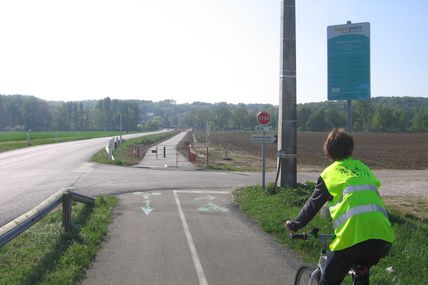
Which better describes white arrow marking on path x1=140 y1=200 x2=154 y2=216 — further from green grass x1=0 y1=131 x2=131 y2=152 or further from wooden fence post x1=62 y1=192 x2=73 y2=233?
green grass x1=0 y1=131 x2=131 y2=152

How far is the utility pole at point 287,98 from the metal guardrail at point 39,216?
601 cm

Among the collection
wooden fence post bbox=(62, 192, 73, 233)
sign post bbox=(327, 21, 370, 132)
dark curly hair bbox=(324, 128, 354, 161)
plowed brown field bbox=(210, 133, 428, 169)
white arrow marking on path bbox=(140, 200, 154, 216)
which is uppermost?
sign post bbox=(327, 21, 370, 132)

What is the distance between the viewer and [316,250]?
25.5ft

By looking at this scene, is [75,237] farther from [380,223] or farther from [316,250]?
[380,223]

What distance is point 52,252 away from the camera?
718 cm

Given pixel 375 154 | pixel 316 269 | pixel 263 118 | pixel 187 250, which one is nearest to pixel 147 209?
pixel 187 250

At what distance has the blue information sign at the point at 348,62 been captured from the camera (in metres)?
10.1

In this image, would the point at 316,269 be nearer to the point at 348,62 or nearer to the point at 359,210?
the point at 359,210

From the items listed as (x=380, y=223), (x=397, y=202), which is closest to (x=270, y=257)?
(x=380, y=223)

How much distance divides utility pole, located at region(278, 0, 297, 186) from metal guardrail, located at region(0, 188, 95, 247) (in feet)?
19.7

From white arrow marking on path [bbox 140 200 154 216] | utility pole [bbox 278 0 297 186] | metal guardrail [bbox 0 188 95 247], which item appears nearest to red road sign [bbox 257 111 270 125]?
utility pole [bbox 278 0 297 186]

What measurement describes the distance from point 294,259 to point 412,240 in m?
2.36

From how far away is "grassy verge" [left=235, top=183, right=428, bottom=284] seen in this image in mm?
6341

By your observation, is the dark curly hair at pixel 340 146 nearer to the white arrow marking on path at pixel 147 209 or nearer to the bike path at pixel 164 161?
the white arrow marking on path at pixel 147 209
